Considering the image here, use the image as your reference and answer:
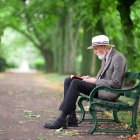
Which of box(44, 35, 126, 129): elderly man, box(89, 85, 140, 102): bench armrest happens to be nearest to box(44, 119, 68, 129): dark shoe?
box(44, 35, 126, 129): elderly man

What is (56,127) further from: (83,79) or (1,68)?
(1,68)

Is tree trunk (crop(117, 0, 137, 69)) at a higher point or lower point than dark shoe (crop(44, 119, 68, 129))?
higher

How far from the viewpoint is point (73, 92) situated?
8039 millimetres

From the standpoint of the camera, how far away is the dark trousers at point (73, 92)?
26.3 feet

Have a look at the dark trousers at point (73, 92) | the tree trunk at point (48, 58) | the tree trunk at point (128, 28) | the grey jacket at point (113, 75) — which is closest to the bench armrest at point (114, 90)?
the grey jacket at point (113, 75)

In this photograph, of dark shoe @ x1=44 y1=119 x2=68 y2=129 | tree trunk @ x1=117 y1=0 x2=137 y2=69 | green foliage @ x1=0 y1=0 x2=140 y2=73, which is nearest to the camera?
dark shoe @ x1=44 y1=119 x2=68 y2=129

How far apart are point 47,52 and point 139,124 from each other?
3994 cm

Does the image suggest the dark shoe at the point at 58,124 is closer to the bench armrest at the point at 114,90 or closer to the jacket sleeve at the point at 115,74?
the bench armrest at the point at 114,90

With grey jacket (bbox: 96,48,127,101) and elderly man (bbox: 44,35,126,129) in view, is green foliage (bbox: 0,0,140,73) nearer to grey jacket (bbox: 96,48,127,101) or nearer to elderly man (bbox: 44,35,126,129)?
elderly man (bbox: 44,35,126,129)

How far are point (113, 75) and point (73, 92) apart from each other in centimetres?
74

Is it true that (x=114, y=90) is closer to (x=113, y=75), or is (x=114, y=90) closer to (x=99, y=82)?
(x=113, y=75)

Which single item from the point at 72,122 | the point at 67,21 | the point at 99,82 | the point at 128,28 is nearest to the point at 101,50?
the point at 99,82

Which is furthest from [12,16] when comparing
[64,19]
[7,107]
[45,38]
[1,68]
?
[7,107]

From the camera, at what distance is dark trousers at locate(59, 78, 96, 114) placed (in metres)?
8.01
